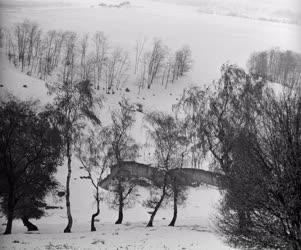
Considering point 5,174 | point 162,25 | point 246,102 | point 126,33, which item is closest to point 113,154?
point 5,174

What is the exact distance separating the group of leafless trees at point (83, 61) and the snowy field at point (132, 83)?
14.3ft

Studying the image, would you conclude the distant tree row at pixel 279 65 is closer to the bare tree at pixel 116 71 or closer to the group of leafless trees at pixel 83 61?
the group of leafless trees at pixel 83 61

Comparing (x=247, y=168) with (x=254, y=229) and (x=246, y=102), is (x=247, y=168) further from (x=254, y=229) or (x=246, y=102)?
(x=246, y=102)

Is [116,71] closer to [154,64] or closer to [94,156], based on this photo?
[154,64]

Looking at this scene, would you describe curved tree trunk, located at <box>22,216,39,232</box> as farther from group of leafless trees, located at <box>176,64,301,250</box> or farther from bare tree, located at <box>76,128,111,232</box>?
group of leafless trees, located at <box>176,64,301,250</box>

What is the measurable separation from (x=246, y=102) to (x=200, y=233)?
1047cm

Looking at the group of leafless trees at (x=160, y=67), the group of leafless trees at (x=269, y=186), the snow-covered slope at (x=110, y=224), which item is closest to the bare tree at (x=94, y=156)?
the snow-covered slope at (x=110, y=224)

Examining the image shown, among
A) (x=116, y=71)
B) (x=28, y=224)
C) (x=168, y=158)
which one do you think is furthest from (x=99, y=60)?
(x=28, y=224)

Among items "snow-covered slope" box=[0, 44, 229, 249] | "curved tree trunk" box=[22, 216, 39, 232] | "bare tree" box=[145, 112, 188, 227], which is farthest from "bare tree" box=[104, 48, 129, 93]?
"curved tree trunk" box=[22, 216, 39, 232]

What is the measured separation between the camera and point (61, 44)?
4203 inches

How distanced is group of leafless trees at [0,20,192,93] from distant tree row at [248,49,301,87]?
18.5 meters

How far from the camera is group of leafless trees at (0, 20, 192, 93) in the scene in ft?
295

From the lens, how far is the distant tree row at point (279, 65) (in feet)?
335

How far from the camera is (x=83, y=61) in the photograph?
99938mm
